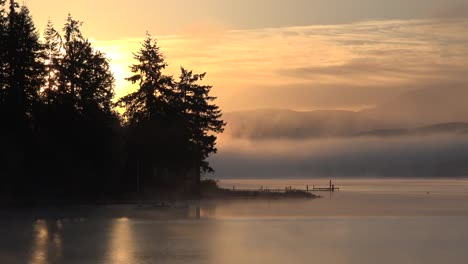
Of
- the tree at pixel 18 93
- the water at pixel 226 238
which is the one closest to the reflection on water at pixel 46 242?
the water at pixel 226 238

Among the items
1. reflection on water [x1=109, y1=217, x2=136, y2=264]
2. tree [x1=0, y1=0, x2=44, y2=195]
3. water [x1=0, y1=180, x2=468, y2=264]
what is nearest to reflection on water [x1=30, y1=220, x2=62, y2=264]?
water [x1=0, y1=180, x2=468, y2=264]

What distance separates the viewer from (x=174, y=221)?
170 ft

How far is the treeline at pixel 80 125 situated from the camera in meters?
71.6

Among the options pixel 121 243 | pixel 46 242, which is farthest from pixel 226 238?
pixel 46 242

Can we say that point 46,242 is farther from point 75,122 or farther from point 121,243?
point 75,122

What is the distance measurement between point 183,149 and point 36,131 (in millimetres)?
17585

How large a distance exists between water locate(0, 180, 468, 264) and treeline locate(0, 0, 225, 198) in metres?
13.7

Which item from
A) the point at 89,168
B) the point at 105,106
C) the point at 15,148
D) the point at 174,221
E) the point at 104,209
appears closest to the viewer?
the point at 174,221

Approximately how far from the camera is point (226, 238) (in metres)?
40.2

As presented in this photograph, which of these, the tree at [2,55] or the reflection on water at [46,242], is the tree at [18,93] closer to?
the tree at [2,55]

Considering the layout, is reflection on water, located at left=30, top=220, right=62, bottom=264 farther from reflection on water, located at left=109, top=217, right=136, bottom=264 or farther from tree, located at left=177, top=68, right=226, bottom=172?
tree, located at left=177, top=68, right=226, bottom=172

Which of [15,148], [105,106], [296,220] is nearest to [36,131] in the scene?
[15,148]

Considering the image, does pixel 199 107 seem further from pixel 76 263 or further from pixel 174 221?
pixel 76 263

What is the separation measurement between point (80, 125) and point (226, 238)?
37.6 metres
